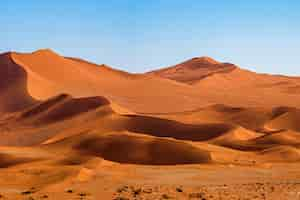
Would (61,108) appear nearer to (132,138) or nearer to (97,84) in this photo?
(97,84)

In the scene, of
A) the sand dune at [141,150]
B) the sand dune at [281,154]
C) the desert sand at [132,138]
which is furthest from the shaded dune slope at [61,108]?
the sand dune at [281,154]

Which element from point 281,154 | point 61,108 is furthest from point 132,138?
point 61,108

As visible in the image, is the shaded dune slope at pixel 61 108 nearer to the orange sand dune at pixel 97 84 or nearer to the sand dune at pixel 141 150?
the orange sand dune at pixel 97 84

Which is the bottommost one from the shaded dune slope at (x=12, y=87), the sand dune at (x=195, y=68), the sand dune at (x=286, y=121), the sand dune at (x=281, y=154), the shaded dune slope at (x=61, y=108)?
the sand dune at (x=281, y=154)

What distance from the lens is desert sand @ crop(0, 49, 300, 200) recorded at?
58.4 feet

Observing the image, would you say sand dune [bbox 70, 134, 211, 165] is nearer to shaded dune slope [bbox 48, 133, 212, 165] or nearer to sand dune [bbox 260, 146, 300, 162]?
shaded dune slope [bbox 48, 133, 212, 165]

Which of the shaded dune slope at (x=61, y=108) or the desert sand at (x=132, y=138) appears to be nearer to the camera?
the desert sand at (x=132, y=138)

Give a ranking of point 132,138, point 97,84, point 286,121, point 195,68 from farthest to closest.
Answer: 1. point 195,68
2. point 97,84
3. point 286,121
4. point 132,138

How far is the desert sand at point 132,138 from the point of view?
17.8 metres

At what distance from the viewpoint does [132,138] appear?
3011 centimetres

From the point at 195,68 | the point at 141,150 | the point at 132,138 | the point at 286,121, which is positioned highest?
the point at 195,68

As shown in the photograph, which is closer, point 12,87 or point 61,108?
point 61,108

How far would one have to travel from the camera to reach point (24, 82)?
63875mm

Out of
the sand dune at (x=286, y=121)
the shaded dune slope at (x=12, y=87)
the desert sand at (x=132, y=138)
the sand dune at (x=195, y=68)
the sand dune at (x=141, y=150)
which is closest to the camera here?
the desert sand at (x=132, y=138)
